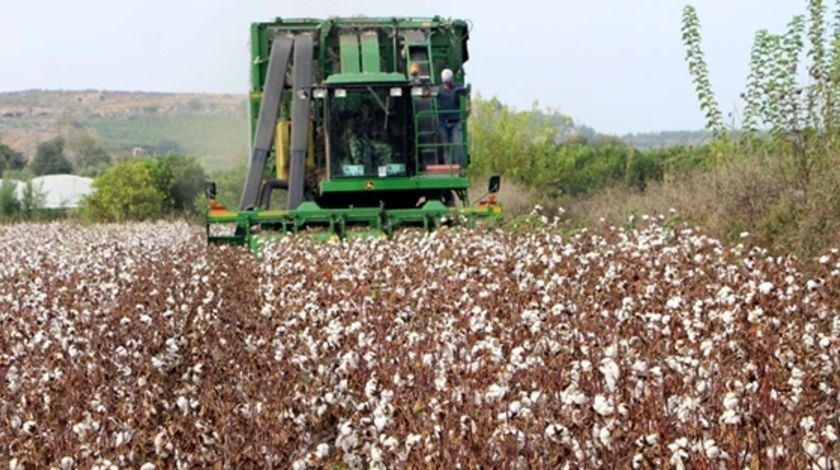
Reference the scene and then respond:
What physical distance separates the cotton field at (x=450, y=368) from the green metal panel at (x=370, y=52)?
859cm

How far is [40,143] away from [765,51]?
132m

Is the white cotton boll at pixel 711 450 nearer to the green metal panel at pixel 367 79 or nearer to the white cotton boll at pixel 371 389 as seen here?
the white cotton boll at pixel 371 389

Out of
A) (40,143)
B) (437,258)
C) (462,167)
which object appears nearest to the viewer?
(437,258)

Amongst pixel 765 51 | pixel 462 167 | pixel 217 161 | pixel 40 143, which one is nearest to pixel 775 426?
pixel 765 51

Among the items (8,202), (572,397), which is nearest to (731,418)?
Result: (572,397)

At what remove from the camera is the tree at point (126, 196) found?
52531 millimetres

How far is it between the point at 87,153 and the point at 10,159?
8983 mm

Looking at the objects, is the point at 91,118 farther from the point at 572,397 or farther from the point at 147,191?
the point at 572,397

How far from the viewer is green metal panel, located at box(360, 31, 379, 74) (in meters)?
20.0

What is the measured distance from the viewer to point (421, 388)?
6504 mm

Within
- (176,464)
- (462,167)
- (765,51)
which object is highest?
(765,51)

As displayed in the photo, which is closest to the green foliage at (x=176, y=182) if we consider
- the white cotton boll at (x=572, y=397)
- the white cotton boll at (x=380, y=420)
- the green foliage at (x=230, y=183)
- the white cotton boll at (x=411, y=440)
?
the green foliage at (x=230, y=183)

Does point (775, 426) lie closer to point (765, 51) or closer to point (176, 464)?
point (176, 464)

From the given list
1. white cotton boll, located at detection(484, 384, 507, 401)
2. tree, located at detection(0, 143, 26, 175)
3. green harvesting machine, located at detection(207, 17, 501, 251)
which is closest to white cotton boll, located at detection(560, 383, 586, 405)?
white cotton boll, located at detection(484, 384, 507, 401)
